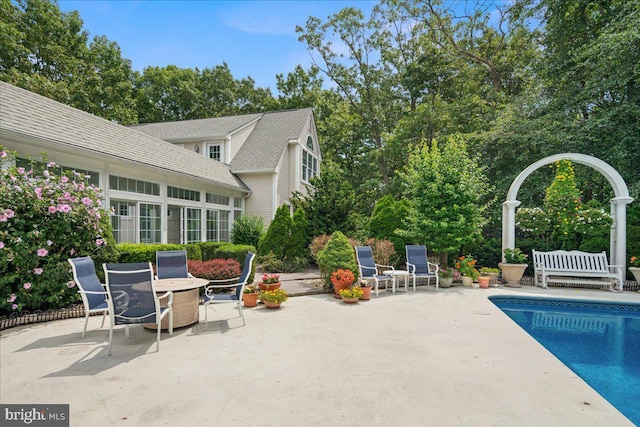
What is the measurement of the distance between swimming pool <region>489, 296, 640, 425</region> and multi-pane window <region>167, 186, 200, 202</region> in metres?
10.5

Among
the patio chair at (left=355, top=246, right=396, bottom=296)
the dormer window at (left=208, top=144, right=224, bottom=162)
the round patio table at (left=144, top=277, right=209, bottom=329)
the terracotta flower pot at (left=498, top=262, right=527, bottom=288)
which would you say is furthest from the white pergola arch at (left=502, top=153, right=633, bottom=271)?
the dormer window at (left=208, top=144, right=224, bottom=162)

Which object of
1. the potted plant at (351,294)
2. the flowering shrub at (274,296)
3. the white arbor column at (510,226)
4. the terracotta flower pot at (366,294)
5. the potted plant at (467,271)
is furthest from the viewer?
the white arbor column at (510,226)

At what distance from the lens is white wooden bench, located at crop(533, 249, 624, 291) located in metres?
9.04

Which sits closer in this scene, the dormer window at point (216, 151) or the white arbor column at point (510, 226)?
the white arbor column at point (510, 226)

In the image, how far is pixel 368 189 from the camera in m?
22.6

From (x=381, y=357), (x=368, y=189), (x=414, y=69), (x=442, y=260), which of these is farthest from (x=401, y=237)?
(x=414, y=69)

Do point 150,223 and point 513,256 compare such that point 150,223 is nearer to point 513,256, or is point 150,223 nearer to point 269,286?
point 269,286

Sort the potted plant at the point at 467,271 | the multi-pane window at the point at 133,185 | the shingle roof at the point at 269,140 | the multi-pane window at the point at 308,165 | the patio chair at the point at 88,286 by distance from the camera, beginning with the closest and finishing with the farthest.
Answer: the patio chair at the point at 88,286 → the multi-pane window at the point at 133,185 → the potted plant at the point at 467,271 → the shingle roof at the point at 269,140 → the multi-pane window at the point at 308,165

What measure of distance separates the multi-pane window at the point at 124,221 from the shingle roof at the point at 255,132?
624cm

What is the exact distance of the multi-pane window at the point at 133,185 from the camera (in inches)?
347

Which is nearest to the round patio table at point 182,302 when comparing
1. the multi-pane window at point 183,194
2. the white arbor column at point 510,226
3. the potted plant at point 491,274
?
the multi-pane window at point 183,194

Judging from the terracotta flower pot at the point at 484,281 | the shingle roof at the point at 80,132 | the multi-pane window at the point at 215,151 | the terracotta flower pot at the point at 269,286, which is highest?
the multi-pane window at the point at 215,151

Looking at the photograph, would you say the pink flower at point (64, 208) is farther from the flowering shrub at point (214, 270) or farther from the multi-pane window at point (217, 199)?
the multi-pane window at point (217, 199)

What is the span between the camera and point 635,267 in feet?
30.1
